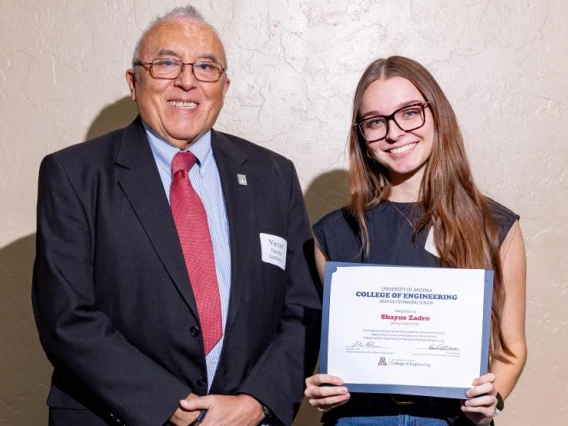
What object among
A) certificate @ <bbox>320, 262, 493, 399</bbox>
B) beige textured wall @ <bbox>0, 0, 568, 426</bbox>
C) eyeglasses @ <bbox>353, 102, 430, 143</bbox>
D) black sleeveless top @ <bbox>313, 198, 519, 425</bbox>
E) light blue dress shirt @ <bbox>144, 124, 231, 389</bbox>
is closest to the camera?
certificate @ <bbox>320, 262, 493, 399</bbox>

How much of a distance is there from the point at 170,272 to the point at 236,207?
0.94 feet

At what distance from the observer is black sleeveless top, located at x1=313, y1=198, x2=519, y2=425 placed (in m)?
2.21

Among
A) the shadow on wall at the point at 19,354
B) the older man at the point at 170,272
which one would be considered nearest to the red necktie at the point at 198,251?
the older man at the point at 170,272

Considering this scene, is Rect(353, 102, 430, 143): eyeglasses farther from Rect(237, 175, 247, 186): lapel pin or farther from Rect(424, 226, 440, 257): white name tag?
Rect(237, 175, 247, 186): lapel pin

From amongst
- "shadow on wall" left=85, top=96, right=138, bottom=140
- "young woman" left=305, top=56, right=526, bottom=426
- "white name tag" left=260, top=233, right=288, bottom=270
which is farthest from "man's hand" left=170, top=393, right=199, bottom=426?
"shadow on wall" left=85, top=96, right=138, bottom=140

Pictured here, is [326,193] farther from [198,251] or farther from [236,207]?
[198,251]

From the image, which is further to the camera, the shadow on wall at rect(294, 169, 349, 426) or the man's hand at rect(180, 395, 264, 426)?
the shadow on wall at rect(294, 169, 349, 426)

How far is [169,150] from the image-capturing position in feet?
8.17

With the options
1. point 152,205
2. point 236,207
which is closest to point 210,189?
point 236,207

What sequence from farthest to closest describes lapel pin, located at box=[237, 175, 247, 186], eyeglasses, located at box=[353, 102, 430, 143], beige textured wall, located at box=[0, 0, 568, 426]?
beige textured wall, located at box=[0, 0, 568, 426] < lapel pin, located at box=[237, 175, 247, 186] < eyeglasses, located at box=[353, 102, 430, 143]

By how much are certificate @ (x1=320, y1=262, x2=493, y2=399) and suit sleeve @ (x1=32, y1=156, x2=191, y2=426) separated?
0.50m

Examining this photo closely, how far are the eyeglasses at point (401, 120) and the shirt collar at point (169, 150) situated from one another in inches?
18.8
